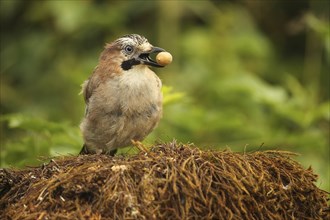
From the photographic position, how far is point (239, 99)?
10758 mm

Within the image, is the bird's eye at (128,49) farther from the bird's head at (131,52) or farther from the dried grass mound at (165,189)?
the dried grass mound at (165,189)

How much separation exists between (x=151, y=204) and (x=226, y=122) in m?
3.92

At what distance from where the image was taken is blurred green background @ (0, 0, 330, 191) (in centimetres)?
1078

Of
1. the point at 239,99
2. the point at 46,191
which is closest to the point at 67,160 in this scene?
the point at 46,191

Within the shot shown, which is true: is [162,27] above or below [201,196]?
above

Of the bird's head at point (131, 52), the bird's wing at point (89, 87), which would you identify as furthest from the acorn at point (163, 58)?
the bird's wing at point (89, 87)

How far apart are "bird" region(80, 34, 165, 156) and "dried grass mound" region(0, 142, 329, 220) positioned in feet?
5.63

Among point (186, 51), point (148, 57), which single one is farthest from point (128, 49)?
point (186, 51)

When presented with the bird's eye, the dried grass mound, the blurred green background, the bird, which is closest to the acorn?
the bird

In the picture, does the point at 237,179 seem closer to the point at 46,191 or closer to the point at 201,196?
the point at 201,196

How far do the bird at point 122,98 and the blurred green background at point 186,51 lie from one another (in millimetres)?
2186

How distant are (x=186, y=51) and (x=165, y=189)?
7.29 meters

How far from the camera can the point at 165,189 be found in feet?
16.9

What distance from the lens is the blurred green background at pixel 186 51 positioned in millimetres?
10781
